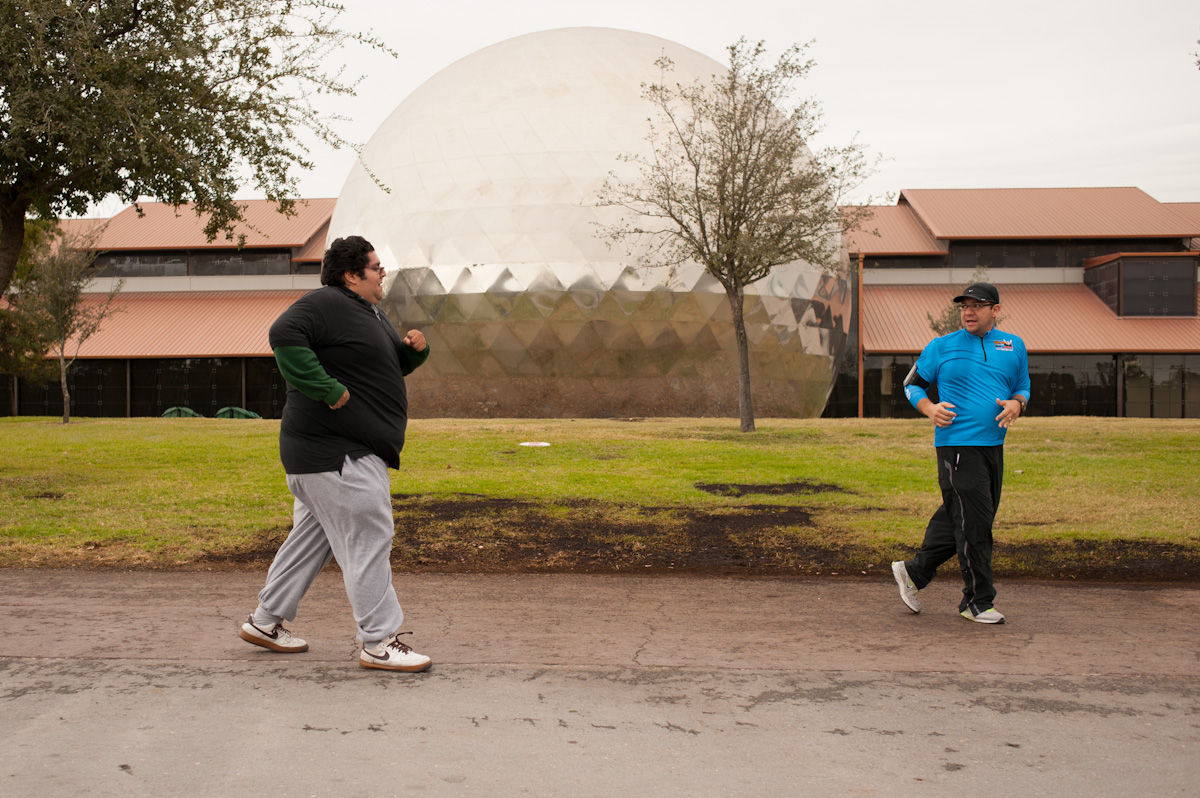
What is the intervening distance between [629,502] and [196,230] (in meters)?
32.1

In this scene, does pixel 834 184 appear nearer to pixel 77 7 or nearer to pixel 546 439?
pixel 546 439

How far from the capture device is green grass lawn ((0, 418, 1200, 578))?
700 centimetres

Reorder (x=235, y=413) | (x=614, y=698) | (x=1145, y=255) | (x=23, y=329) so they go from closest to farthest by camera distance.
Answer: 1. (x=614, y=698)
2. (x=23, y=329)
3. (x=235, y=413)
4. (x=1145, y=255)

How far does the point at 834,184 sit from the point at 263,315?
21.6m

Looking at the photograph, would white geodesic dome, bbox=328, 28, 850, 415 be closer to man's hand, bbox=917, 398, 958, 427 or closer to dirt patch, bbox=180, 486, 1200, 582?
dirt patch, bbox=180, 486, 1200, 582

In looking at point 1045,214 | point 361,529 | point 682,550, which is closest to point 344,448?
point 361,529

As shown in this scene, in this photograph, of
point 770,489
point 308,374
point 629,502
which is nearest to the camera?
point 308,374

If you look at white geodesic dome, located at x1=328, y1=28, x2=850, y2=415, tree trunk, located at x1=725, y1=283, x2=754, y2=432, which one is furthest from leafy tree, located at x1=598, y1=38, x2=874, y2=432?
white geodesic dome, located at x1=328, y1=28, x2=850, y2=415

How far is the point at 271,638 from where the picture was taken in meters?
4.41

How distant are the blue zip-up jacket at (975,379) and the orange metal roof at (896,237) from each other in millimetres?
28795

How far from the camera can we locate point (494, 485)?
34.9ft

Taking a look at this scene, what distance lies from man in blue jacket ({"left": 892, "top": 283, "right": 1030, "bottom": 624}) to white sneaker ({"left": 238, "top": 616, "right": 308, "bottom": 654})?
3266mm

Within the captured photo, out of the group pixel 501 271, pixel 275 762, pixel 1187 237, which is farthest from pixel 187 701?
pixel 1187 237

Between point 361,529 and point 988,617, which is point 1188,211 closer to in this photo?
point 988,617
